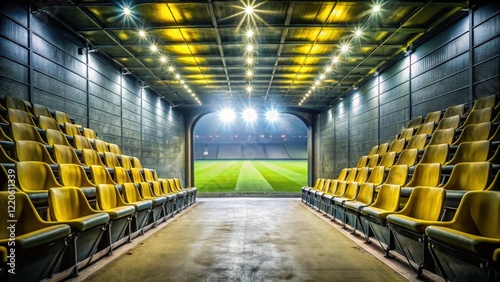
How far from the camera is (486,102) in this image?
4.64 metres

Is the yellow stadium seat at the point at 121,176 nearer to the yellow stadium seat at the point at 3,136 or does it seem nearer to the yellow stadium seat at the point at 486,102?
the yellow stadium seat at the point at 3,136

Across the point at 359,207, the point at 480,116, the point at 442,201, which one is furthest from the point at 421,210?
the point at 480,116

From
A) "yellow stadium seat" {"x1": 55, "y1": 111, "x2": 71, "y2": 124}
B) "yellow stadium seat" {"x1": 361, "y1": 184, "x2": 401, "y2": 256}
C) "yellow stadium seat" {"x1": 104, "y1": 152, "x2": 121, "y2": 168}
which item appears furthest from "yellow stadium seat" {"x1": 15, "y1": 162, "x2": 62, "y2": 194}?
"yellow stadium seat" {"x1": 361, "y1": 184, "x2": 401, "y2": 256}

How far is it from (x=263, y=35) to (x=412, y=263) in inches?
206

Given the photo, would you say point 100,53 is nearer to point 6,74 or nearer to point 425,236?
point 6,74

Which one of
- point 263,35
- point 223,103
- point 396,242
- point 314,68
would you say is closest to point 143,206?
point 396,242

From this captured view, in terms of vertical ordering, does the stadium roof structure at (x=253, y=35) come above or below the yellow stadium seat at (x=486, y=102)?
above

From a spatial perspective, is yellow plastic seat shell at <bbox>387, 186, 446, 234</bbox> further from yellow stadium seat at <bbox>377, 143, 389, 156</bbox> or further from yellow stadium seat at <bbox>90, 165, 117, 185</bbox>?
yellow stadium seat at <bbox>90, 165, 117, 185</bbox>

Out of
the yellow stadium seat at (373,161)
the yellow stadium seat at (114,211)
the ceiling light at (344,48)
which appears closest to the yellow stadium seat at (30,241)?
the yellow stadium seat at (114,211)

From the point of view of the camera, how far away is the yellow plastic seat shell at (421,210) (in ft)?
9.60

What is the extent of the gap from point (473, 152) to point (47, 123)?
6416 millimetres

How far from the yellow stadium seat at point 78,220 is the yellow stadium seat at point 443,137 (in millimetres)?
5053

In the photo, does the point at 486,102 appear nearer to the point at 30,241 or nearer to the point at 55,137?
the point at 30,241

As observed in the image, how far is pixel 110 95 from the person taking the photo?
8125 mm
